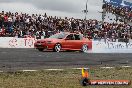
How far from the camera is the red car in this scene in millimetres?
28531

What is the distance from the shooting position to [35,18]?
34469 mm

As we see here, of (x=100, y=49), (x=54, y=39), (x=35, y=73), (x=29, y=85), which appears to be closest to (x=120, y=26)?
(x=100, y=49)

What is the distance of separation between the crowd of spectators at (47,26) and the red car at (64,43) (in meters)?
3.74

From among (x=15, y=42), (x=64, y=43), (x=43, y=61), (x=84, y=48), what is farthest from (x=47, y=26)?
(x=43, y=61)

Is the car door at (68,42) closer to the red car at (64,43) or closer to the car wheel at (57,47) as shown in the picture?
the red car at (64,43)

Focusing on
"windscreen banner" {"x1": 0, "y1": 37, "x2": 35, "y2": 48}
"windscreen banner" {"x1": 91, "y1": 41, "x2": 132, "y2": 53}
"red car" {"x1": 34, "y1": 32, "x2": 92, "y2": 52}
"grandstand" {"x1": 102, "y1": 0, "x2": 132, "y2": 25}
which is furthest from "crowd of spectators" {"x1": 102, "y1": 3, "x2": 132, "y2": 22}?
"red car" {"x1": 34, "y1": 32, "x2": 92, "y2": 52}

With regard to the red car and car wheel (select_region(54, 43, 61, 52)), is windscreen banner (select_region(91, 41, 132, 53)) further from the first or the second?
car wheel (select_region(54, 43, 61, 52))

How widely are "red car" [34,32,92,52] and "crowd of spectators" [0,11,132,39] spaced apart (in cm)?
374

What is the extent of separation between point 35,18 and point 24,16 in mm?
1403

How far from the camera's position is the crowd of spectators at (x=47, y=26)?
104 feet

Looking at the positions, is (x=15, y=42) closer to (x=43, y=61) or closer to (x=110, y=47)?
(x=110, y=47)

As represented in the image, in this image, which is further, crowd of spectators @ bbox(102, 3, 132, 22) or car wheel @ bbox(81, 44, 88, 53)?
crowd of spectators @ bbox(102, 3, 132, 22)

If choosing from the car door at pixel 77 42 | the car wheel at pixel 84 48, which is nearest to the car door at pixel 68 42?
the car door at pixel 77 42

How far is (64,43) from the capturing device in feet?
96.6
